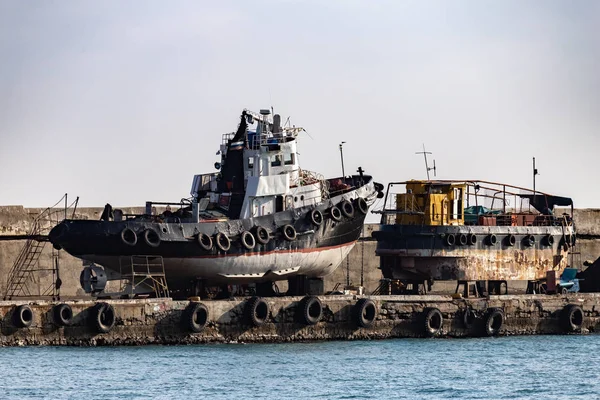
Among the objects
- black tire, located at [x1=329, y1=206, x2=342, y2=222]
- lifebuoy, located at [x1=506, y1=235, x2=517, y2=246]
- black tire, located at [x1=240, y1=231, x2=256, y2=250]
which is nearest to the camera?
black tire, located at [x1=240, y1=231, x2=256, y2=250]

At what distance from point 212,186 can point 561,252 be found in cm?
1219

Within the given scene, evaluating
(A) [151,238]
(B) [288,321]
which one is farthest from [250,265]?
(A) [151,238]

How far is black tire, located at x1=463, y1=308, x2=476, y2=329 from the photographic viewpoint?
45156 millimetres

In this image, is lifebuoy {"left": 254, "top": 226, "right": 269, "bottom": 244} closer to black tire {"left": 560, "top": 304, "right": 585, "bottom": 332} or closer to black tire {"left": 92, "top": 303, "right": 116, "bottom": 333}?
black tire {"left": 92, "top": 303, "right": 116, "bottom": 333}

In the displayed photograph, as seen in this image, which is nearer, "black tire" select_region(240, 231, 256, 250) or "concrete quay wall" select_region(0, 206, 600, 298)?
"black tire" select_region(240, 231, 256, 250)

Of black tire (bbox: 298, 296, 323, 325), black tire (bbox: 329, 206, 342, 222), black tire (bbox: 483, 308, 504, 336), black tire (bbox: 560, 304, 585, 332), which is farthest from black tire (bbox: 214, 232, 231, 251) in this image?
black tire (bbox: 560, 304, 585, 332)

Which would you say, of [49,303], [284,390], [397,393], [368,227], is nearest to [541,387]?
[397,393]

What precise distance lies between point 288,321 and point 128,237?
5157 mm

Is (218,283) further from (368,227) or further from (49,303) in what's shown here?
(368,227)

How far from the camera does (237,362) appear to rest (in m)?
38.0

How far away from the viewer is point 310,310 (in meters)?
42.7

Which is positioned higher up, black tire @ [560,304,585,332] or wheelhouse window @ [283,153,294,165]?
wheelhouse window @ [283,153,294,165]

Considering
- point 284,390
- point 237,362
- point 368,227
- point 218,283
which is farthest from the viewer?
point 368,227

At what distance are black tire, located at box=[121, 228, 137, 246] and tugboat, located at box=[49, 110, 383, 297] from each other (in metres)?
0.03
